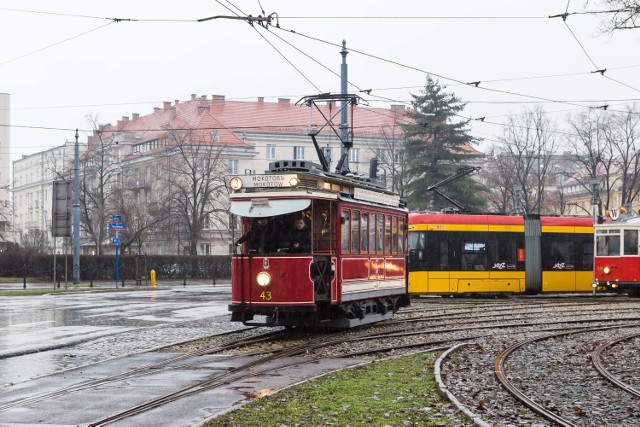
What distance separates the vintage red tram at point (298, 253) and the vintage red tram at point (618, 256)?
682 inches

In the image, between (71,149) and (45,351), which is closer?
(45,351)

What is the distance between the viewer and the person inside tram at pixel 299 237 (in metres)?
18.6

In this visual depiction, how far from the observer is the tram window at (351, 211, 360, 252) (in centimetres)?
2016

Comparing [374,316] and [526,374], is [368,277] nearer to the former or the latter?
[374,316]

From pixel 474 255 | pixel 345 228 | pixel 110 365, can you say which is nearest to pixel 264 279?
pixel 345 228

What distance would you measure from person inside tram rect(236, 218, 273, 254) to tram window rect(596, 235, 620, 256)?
65.6ft

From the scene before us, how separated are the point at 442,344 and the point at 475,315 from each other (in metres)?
7.64

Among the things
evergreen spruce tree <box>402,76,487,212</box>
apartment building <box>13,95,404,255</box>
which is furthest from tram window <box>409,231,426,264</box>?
apartment building <box>13,95,404,255</box>

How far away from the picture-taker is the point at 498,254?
35250mm

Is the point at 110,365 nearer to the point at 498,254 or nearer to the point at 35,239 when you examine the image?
the point at 498,254

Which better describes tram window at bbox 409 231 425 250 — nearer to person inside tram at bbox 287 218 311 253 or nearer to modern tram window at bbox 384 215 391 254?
modern tram window at bbox 384 215 391 254

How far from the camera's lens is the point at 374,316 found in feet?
72.6

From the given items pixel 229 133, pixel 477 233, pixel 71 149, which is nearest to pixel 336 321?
pixel 477 233

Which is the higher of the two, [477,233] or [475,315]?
[477,233]
